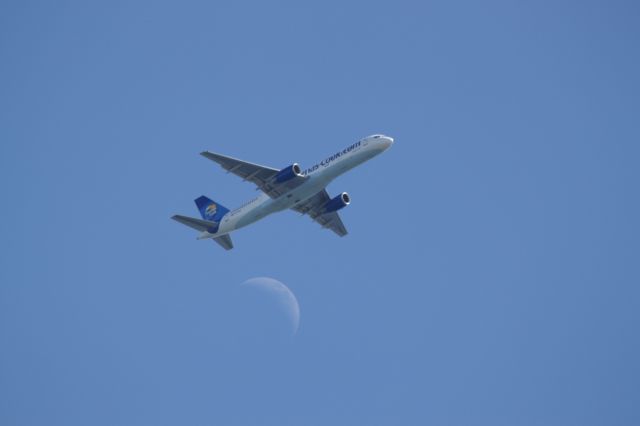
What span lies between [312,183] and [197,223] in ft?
37.8

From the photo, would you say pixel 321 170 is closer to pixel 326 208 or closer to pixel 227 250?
pixel 326 208

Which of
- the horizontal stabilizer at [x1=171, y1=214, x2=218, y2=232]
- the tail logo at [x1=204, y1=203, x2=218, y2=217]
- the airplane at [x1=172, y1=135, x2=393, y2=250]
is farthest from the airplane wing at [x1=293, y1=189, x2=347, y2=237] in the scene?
the horizontal stabilizer at [x1=171, y1=214, x2=218, y2=232]

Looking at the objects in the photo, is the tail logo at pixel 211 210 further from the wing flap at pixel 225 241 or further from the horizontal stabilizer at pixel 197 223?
the horizontal stabilizer at pixel 197 223

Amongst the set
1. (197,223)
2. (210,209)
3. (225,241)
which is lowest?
(225,241)

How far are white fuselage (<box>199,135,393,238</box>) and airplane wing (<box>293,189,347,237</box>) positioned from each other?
19.1ft

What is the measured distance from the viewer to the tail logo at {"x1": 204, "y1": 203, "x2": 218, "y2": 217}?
2670 inches

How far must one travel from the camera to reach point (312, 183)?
59.7 m

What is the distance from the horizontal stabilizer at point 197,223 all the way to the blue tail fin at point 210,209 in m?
0.84

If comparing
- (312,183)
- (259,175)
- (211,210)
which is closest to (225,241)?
(211,210)

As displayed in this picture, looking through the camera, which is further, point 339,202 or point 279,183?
point 339,202

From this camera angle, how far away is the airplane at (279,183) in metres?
58.3

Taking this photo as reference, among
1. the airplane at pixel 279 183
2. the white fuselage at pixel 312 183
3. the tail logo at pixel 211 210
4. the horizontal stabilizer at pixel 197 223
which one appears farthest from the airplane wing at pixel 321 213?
the horizontal stabilizer at pixel 197 223

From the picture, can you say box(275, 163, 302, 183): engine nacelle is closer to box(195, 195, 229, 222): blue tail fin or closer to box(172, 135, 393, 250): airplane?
box(172, 135, 393, 250): airplane

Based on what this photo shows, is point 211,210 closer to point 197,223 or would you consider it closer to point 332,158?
point 197,223
